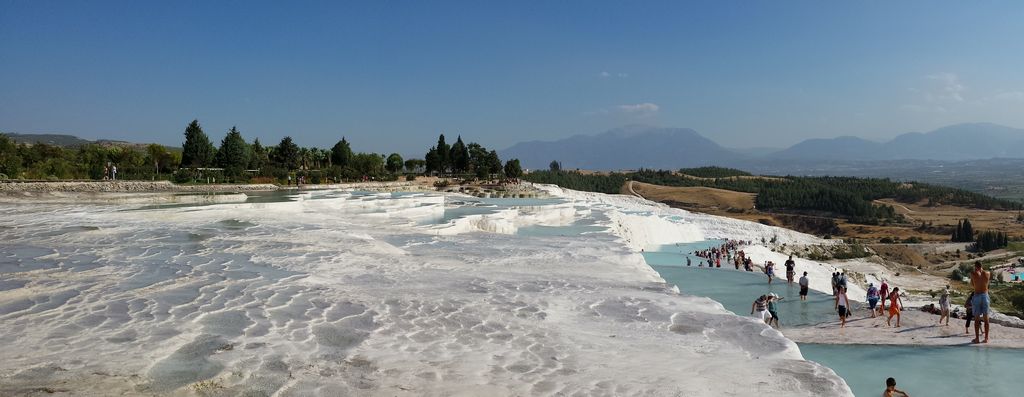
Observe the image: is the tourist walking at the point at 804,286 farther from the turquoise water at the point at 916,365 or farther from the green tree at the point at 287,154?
the green tree at the point at 287,154

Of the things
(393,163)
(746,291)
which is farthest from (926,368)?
(393,163)

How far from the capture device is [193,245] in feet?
41.8

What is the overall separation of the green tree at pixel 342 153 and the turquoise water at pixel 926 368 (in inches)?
1984

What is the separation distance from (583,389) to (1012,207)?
80574 millimetres

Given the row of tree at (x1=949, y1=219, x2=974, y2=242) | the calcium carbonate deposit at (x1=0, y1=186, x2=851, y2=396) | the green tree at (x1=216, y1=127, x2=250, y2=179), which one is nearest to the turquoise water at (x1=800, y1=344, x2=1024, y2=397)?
the calcium carbonate deposit at (x1=0, y1=186, x2=851, y2=396)

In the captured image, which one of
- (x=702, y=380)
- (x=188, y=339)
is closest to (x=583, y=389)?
(x=702, y=380)

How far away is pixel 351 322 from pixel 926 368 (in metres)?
6.88

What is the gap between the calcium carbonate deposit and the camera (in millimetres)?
5430

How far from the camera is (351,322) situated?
291 inches

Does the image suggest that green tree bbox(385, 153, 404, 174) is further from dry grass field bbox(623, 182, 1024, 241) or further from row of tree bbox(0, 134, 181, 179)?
dry grass field bbox(623, 182, 1024, 241)

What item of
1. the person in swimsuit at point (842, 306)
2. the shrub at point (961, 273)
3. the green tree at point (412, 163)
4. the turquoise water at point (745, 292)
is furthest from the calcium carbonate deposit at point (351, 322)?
the green tree at point (412, 163)

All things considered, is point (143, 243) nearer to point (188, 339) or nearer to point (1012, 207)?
point (188, 339)

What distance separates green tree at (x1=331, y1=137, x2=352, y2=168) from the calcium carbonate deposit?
40534 millimetres

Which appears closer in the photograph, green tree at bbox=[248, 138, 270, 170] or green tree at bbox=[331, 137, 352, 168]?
green tree at bbox=[248, 138, 270, 170]
